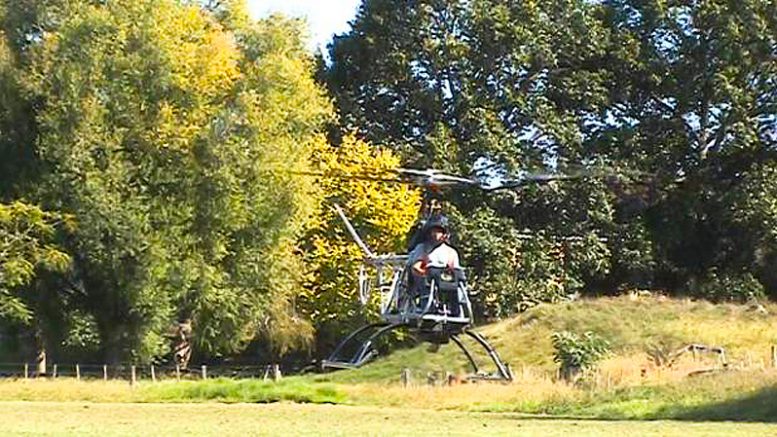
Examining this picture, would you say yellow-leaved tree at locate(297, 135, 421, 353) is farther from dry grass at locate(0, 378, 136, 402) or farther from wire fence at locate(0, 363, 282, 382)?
dry grass at locate(0, 378, 136, 402)

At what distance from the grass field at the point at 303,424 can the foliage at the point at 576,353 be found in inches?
401

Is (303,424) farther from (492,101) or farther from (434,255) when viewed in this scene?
(492,101)

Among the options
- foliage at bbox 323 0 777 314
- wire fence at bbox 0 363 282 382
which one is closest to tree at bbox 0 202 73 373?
wire fence at bbox 0 363 282 382

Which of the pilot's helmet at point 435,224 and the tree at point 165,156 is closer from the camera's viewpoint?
the pilot's helmet at point 435,224

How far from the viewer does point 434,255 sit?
26469mm

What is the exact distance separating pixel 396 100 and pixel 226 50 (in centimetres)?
1221

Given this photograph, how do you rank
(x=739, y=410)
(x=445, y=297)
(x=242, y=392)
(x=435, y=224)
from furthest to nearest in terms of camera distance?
1. (x=242, y=392)
2. (x=739, y=410)
3. (x=445, y=297)
4. (x=435, y=224)

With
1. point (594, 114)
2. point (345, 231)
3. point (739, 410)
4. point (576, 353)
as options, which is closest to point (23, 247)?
point (345, 231)

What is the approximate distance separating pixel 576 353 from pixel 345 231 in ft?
49.0

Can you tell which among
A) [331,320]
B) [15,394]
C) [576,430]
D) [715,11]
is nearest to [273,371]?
[331,320]

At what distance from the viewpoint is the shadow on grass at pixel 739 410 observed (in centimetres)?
2891

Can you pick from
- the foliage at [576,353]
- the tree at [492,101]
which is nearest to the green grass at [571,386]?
the foliage at [576,353]

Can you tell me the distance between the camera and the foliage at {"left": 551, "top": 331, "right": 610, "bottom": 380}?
137ft

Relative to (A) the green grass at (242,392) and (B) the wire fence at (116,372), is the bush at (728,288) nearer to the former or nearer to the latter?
(B) the wire fence at (116,372)
